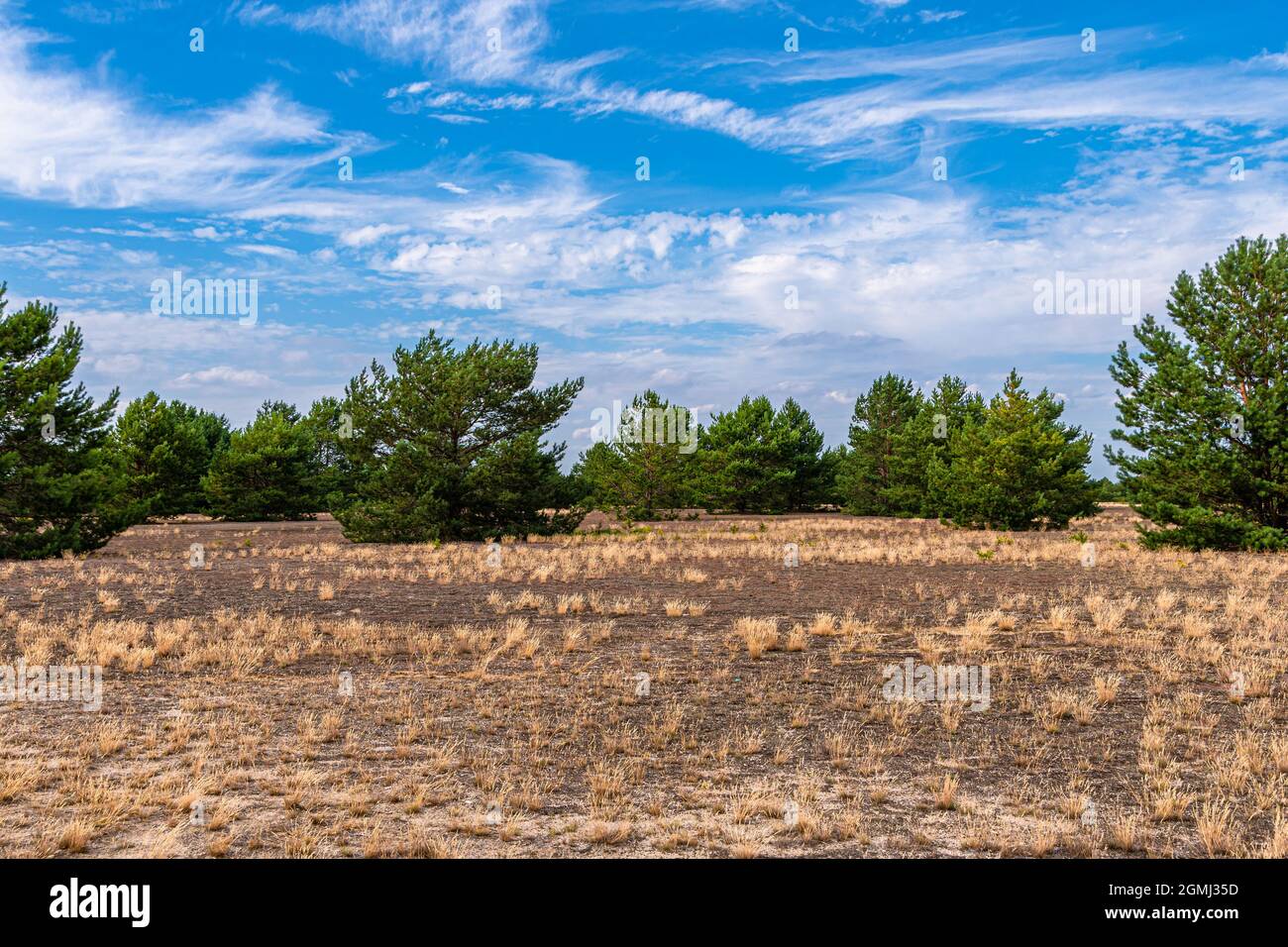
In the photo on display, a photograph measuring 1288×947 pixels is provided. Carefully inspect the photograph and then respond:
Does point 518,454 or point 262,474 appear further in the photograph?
point 262,474

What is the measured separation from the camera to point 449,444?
3591 centimetres

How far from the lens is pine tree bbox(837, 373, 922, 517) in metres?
58.6

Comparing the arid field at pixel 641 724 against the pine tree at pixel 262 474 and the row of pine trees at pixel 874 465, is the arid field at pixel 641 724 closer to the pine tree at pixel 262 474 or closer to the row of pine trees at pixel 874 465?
the row of pine trees at pixel 874 465

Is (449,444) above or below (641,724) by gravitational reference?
above

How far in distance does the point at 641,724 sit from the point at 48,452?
26412 millimetres

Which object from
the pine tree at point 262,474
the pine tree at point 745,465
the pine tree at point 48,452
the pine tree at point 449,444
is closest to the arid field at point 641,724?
the pine tree at point 48,452

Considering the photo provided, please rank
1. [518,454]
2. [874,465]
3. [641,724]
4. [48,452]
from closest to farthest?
[641,724] < [48,452] < [518,454] < [874,465]

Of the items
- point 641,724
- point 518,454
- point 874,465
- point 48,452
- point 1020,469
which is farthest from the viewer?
point 874,465

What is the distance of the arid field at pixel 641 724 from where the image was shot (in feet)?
19.0

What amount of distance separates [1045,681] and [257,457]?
47801 mm

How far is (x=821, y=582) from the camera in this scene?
21969mm

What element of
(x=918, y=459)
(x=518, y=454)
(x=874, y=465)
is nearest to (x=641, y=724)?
(x=518, y=454)

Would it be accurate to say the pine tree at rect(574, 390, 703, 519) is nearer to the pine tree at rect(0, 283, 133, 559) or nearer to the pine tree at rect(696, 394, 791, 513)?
the pine tree at rect(696, 394, 791, 513)

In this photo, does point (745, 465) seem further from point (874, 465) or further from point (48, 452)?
point (48, 452)
